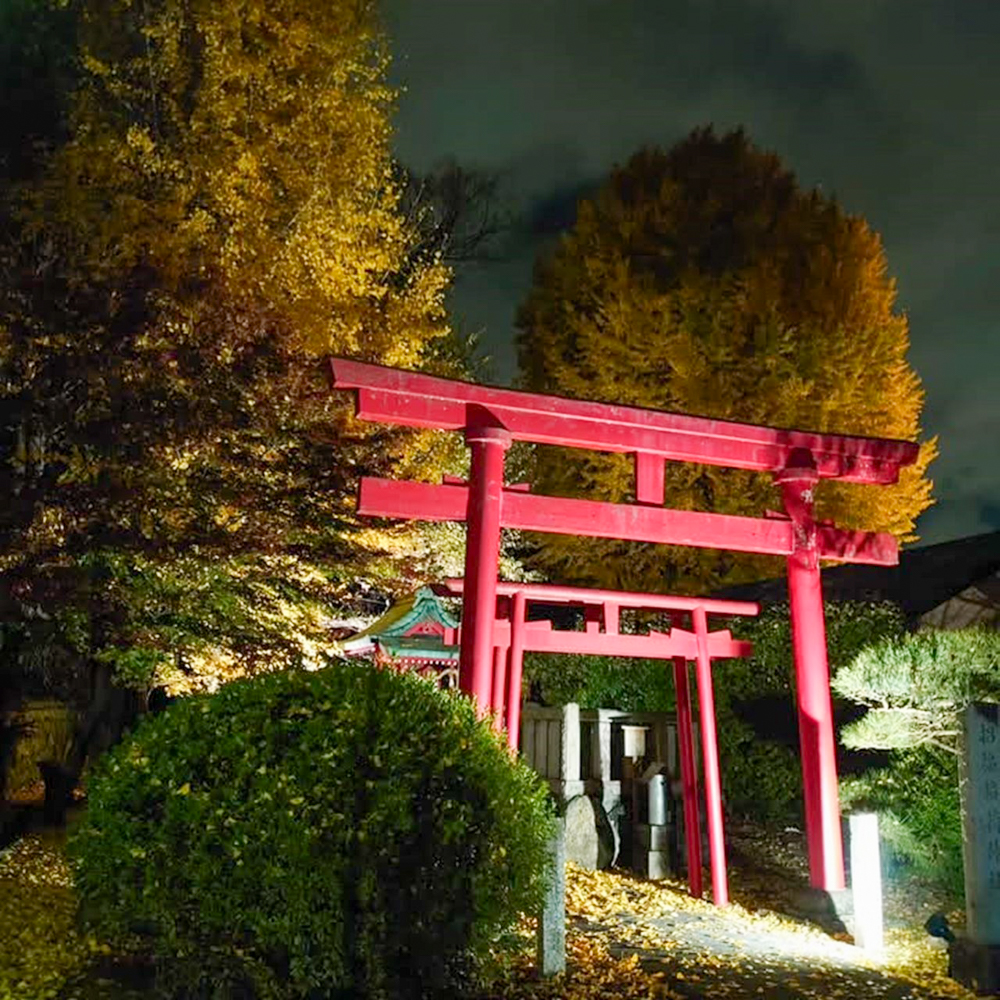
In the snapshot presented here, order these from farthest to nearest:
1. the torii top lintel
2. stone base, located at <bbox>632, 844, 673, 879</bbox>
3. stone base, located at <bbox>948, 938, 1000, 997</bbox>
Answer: stone base, located at <bbox>632, 844, 673, 879</bbox>, the torii top lintel, stone base, located at <bbox>948, 938, 1000, 997</bbox>

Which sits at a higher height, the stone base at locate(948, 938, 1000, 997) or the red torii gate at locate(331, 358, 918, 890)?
the red torii gate at locate(331, 358, 918, 890)

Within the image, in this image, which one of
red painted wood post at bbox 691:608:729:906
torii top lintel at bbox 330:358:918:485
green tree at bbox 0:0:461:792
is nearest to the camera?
torii top lintel at bbox 330:358:918:485

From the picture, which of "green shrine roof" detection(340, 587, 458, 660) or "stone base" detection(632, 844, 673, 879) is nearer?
"stone base" detection(632, 844, 673, 879)

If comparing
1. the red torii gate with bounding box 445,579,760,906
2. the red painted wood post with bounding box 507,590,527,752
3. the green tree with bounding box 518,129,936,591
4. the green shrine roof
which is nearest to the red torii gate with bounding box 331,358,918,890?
the red torii gate with bounding box 445,579,760,906

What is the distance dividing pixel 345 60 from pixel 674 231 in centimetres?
931

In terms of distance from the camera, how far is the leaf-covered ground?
5590mm

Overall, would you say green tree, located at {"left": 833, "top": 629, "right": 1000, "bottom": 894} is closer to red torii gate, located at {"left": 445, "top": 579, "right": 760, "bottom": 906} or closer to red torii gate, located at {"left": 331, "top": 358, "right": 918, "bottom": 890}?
red torii gate, located at {"left": 331, "top": 358, "right": 918, "bottom": 890}

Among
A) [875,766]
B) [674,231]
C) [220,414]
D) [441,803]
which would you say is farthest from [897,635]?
[674,231]

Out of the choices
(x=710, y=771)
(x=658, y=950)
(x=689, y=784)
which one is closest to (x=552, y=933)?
(x=658, y=950)

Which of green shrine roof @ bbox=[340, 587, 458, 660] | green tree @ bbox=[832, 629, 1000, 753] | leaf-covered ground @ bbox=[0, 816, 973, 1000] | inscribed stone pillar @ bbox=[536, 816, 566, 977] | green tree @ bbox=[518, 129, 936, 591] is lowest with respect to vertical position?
leaf-covered ground @ bbox=[0, 816, 973, 1000]

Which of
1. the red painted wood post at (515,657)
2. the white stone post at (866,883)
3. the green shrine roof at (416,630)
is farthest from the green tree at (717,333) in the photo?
the white stone post at (866,883)

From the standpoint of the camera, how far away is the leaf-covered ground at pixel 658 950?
5.59 meters

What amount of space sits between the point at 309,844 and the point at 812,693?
17.6ft

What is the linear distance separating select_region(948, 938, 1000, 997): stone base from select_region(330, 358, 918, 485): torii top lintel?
4.10 meters
